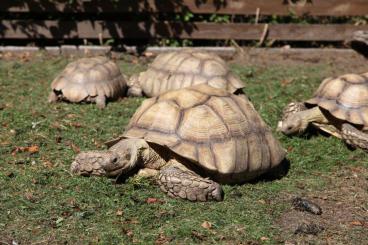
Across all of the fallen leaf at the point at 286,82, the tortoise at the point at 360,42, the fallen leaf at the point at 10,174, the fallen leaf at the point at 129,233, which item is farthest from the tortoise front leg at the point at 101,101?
the tortoise at the point at 360,42

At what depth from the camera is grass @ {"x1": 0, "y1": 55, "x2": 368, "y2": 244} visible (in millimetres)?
3984

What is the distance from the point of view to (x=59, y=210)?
4227mm

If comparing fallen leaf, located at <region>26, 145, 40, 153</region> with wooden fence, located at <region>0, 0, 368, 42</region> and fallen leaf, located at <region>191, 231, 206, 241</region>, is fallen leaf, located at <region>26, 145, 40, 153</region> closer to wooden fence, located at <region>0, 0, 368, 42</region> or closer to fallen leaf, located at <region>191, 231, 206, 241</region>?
fallen leaf, located at <region>191, 231, 206, 241</region>

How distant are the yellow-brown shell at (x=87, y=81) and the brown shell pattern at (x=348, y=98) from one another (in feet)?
8.67

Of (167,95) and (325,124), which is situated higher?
(167,95)

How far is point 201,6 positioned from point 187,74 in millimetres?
3167

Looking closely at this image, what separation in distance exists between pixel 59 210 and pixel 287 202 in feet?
6.23

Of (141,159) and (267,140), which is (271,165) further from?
(141,159)

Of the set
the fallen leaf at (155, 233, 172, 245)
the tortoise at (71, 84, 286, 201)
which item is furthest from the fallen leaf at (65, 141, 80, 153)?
the fallen leaf at (155, 233, 172, 245)

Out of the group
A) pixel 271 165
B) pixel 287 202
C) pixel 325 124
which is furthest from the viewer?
pixel 325 124

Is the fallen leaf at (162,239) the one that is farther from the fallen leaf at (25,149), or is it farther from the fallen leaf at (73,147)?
the fallen leaf at (25,149)

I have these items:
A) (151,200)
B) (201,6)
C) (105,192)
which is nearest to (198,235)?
(151,200)

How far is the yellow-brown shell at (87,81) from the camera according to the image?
267 inches

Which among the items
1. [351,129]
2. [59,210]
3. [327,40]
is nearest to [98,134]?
[59,210]
